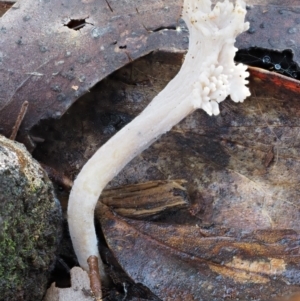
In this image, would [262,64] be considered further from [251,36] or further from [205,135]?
[205,135]

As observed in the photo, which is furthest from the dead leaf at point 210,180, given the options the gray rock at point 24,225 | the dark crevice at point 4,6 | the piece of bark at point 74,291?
the dark crevice at point 4,6

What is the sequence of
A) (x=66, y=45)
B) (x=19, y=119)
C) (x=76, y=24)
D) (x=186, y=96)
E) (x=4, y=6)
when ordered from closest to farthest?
(x=186, y=96) → (x=19, y=119) → (x=66, y=45) → (x=76, y=24) → (x=4, y=6)

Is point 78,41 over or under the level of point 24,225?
over

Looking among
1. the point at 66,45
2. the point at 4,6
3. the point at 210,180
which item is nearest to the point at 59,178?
the point at 66,45

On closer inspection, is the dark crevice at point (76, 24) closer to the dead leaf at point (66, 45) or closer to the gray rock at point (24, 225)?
the dead leaf at point (66, 45)

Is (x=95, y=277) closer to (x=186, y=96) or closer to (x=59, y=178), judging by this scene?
(x=59, y=178)

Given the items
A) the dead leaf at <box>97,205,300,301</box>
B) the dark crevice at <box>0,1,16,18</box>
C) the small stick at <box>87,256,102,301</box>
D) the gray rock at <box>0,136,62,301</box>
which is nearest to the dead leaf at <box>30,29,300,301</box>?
the dead leaf at <box>97,205,300,301</box>
